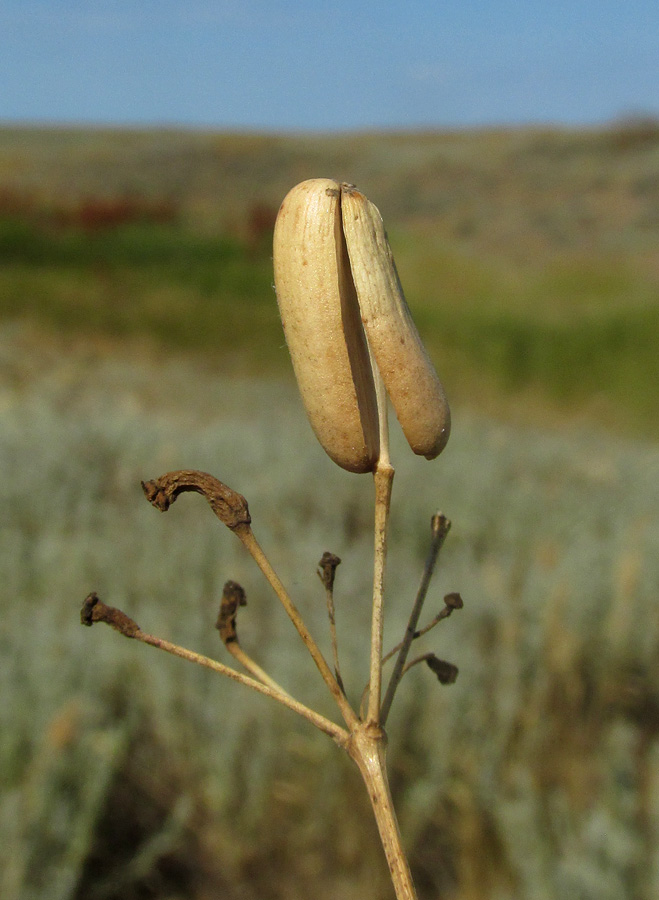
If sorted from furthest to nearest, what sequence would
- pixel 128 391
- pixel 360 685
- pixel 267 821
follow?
1. pixel 128 391
2. pixel 360 685
3. pixel 267 821

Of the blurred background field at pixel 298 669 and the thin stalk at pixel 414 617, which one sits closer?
the thin stalk at pixel 414 617

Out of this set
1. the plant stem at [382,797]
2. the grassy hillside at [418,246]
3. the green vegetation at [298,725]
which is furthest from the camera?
the grassy hillside at [418,246]

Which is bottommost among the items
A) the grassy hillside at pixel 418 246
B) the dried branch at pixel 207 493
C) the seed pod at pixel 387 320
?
the dried branch at pixel 207 493

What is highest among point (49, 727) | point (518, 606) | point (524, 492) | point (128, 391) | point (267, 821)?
point (128, 391)

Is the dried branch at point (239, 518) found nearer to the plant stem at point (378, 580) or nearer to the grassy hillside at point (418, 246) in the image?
the plant stem at point (378, 580)

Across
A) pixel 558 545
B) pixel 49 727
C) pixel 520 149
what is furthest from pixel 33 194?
pixel 49 727

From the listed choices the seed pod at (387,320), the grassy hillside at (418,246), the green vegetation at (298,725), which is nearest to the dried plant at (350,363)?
the seed pod at (387,320)

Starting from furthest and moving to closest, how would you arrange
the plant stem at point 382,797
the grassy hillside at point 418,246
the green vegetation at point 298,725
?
1. the grassy hillside at point 418,246
2. the green vegetation at point 298,725
3. the plant stem at point 382,797

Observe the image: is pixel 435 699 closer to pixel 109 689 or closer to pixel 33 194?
pixel 109 689

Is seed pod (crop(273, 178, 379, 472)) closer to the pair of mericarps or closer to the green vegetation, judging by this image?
the pair of mericarps
